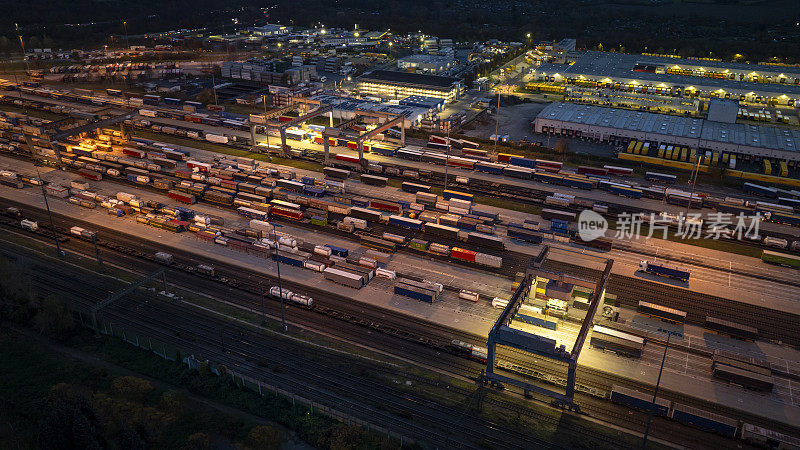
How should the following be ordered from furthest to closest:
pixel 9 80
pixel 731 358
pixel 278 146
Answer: pixel 9 80, pixel 278 146, pixel 731 358

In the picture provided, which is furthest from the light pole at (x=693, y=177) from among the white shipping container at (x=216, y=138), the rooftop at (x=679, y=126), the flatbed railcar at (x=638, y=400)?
the white shipping container at (x=216, y=138)

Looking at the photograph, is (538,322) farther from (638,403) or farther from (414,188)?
(414,188)

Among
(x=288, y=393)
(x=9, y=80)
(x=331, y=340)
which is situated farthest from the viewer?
(x=9, y=80)

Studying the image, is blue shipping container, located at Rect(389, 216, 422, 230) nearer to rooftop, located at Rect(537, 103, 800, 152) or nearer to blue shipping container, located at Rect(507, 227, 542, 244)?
blue shipping container, located at Rect(507, 227, 542, 244)

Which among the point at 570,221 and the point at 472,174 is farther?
the point at 472,174

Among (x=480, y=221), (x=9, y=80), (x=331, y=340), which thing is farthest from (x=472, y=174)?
(x=9, y=80)

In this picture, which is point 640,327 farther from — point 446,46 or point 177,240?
point 446,46

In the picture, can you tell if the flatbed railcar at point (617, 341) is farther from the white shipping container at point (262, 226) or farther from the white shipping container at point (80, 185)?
the white shipping container at point (80, 185)
